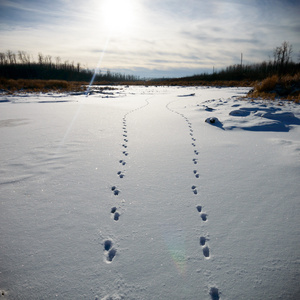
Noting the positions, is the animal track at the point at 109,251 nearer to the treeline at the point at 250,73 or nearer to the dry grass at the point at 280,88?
the dry grass at the point at 280,88

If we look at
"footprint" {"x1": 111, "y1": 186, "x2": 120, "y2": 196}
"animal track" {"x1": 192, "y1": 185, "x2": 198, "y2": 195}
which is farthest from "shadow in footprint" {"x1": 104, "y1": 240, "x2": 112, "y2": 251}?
"animal track" {"x1": 192, "y1": 185, "x2": 198, "y2": 195}

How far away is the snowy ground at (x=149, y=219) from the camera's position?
144cm

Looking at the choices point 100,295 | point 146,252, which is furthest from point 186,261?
point 100,295

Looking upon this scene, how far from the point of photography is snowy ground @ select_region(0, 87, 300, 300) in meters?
1.44

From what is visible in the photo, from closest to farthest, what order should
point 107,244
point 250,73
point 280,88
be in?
point 107,244 → point 280,88 → point 250,73

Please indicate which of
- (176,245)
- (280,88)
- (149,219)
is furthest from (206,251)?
(280,88)

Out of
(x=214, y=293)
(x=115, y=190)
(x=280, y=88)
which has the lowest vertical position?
(x=214, y=293)

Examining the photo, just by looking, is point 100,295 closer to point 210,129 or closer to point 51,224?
point 51,224

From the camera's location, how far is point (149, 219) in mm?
2096

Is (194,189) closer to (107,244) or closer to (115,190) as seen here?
(115,190)

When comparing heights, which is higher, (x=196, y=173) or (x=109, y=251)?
(x=196, y=173)

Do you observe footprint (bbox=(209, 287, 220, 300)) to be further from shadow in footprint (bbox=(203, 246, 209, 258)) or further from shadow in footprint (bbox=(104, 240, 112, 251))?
shadow in footprint (bbox=(104, 240, 112, 251))

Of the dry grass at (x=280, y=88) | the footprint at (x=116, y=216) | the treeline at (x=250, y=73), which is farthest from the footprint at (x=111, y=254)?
the treeline at (x=250, y=73)

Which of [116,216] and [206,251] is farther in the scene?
[116,216]
